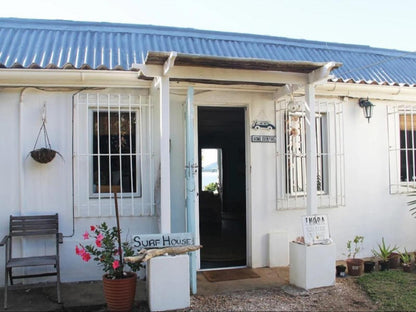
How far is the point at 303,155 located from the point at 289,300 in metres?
2.28

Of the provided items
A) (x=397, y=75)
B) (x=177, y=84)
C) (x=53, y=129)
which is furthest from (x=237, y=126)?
(x=53, y=129)

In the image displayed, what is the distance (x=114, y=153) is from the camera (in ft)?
17.6

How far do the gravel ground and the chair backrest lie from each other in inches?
79.2

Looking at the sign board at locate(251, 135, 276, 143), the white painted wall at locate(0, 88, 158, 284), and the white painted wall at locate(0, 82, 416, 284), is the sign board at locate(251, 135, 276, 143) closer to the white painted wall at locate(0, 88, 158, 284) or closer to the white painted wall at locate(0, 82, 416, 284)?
the white painted wall at locate(0, 82, 416, 284)

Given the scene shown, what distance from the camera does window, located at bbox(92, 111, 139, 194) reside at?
5.33 m

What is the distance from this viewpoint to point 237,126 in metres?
10.2

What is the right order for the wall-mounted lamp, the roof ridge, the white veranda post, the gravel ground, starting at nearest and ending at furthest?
the gravel ground < the white veranda post < the wall-mounted lamp < the roof ridge

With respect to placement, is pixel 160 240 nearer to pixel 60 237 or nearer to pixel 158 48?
pixel 60 237

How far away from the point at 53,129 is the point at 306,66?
130 inches

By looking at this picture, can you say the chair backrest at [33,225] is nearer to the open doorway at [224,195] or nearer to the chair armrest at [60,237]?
the chair armrest at [60,237]

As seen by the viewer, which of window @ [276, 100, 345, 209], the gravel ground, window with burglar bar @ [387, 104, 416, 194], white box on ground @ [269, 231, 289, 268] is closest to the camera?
the gravel ground

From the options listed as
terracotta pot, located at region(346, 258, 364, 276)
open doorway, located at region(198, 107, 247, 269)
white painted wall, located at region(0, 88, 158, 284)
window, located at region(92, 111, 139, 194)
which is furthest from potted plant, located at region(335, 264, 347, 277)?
white painted wall, located at region(0, 88, 158, 284)

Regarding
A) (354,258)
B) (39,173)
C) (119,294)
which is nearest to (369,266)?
(354,258)

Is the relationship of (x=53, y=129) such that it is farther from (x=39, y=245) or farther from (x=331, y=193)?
(x=331, y=193)
